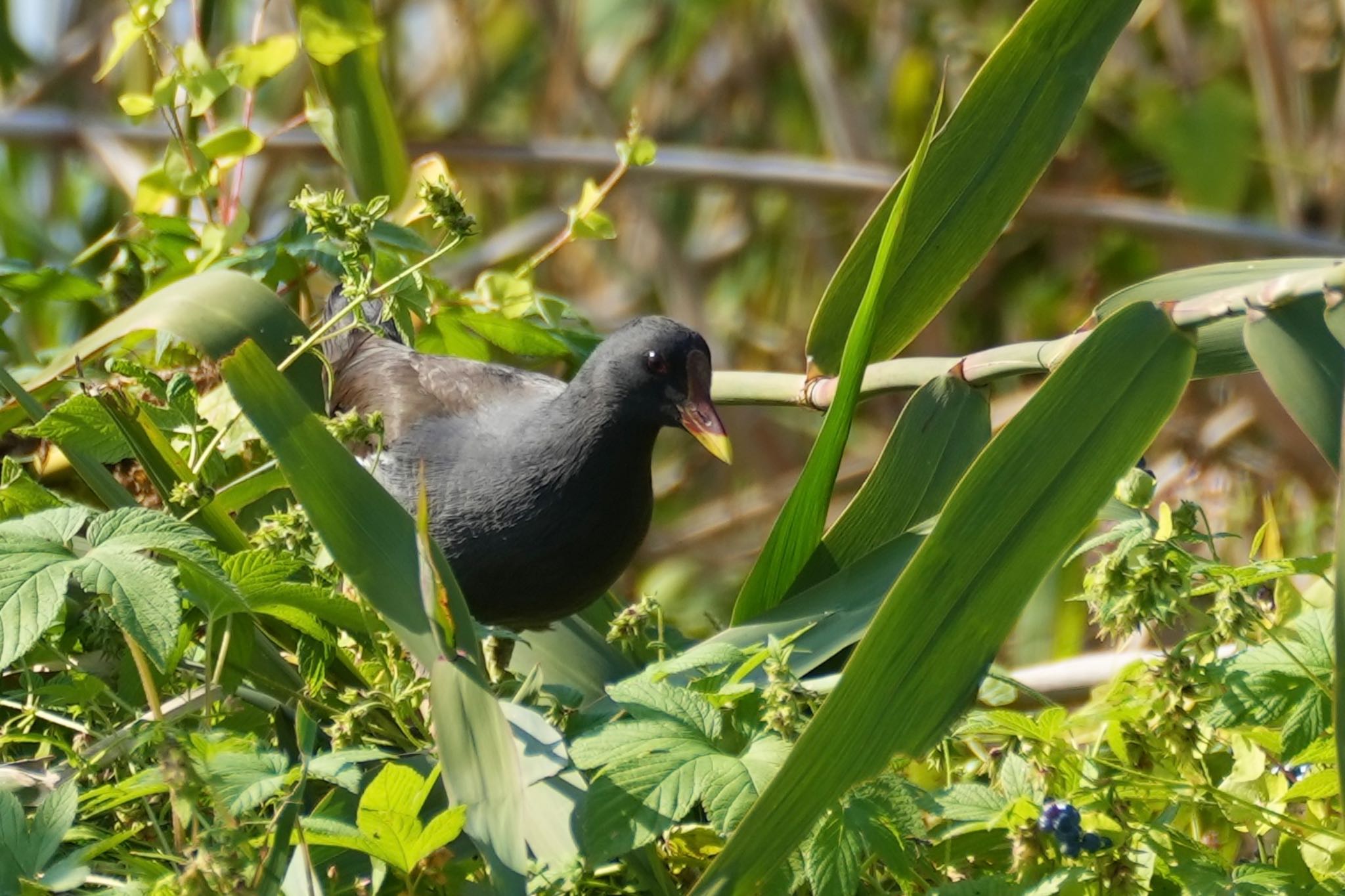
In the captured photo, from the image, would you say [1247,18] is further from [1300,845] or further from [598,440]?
[1300,845]

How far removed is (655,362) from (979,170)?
530 millimetres

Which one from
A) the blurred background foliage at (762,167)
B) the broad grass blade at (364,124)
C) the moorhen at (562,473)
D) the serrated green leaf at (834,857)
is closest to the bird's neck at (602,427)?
the moorhen at (562,473)

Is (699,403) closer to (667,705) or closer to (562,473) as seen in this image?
(562,473)

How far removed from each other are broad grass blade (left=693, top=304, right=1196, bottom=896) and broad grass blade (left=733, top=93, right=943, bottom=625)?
1.11ft

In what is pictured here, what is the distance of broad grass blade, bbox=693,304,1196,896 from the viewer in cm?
108

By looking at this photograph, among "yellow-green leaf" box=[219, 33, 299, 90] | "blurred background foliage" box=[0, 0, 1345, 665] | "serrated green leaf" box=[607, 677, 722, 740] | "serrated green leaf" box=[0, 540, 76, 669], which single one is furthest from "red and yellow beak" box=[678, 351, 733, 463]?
→ "blurred background foliage" box=[0, 0, 1345, 665]

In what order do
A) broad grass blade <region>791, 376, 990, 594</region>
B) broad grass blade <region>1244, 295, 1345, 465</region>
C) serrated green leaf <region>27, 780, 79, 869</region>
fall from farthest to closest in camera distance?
broad grass blade <region>791, 376, 990, 594</region>
broad grass blade <region>1244, 295, 1345, 465</region>
serrated green leaf <region>27, 780, 79, 869</region>

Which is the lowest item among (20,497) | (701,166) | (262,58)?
(20,497)

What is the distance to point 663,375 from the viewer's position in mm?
1978

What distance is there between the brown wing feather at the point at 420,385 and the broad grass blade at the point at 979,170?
65 centimetres

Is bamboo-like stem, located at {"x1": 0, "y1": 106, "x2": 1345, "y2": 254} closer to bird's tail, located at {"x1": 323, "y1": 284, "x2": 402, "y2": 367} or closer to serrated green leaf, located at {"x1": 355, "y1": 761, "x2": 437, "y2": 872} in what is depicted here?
bird's tail, located at {"x1": 323, "y1": 284, "x2": 402, "y2": 367}

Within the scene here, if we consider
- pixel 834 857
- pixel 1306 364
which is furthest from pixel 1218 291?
pixel 834 857

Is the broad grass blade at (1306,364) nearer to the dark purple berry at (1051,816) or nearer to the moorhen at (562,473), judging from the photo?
the dark purple berry at (1051,816)

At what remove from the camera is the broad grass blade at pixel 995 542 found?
1.08m
